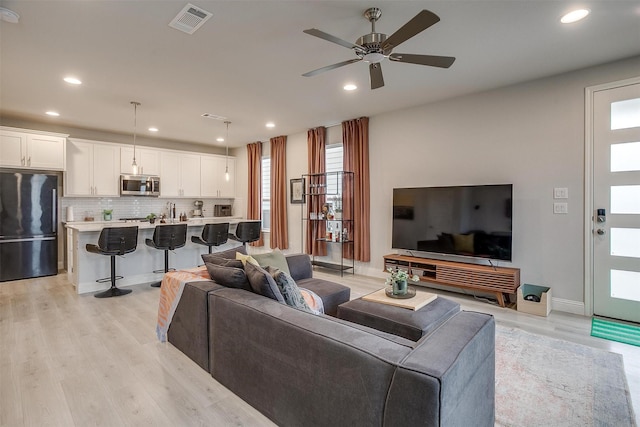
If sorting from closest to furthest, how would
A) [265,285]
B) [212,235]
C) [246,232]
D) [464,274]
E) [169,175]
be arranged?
[265,285]
[464,274]
[212,235]
[246,232]
[169,175]

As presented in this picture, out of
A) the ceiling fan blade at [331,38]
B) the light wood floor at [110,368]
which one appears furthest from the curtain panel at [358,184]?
the ceiling fan blade at [331,38]

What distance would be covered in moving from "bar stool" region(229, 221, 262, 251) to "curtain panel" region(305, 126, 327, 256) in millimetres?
1066

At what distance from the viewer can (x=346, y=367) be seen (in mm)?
1366

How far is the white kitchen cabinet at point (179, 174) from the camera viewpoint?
23.7 feet

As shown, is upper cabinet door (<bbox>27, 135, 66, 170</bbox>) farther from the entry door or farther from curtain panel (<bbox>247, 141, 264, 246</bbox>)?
the entry door

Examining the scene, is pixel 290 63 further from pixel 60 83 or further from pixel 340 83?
pixel 60 83

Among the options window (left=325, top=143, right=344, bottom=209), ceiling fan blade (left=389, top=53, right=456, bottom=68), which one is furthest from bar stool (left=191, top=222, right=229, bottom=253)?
ceiling fan blade (left=389, top=53, right=456, bottom=68)

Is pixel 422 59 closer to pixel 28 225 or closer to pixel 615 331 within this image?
pixel 615 331

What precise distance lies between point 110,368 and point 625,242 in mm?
5118

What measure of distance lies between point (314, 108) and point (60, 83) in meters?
3.38

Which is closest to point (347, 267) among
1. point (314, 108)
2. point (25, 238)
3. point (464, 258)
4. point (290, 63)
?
point (464, 258)

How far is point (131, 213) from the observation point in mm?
6992

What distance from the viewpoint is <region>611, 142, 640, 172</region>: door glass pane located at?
3.29 m

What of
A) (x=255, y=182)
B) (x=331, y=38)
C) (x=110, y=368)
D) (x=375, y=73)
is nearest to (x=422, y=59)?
(x=375, y=73)
